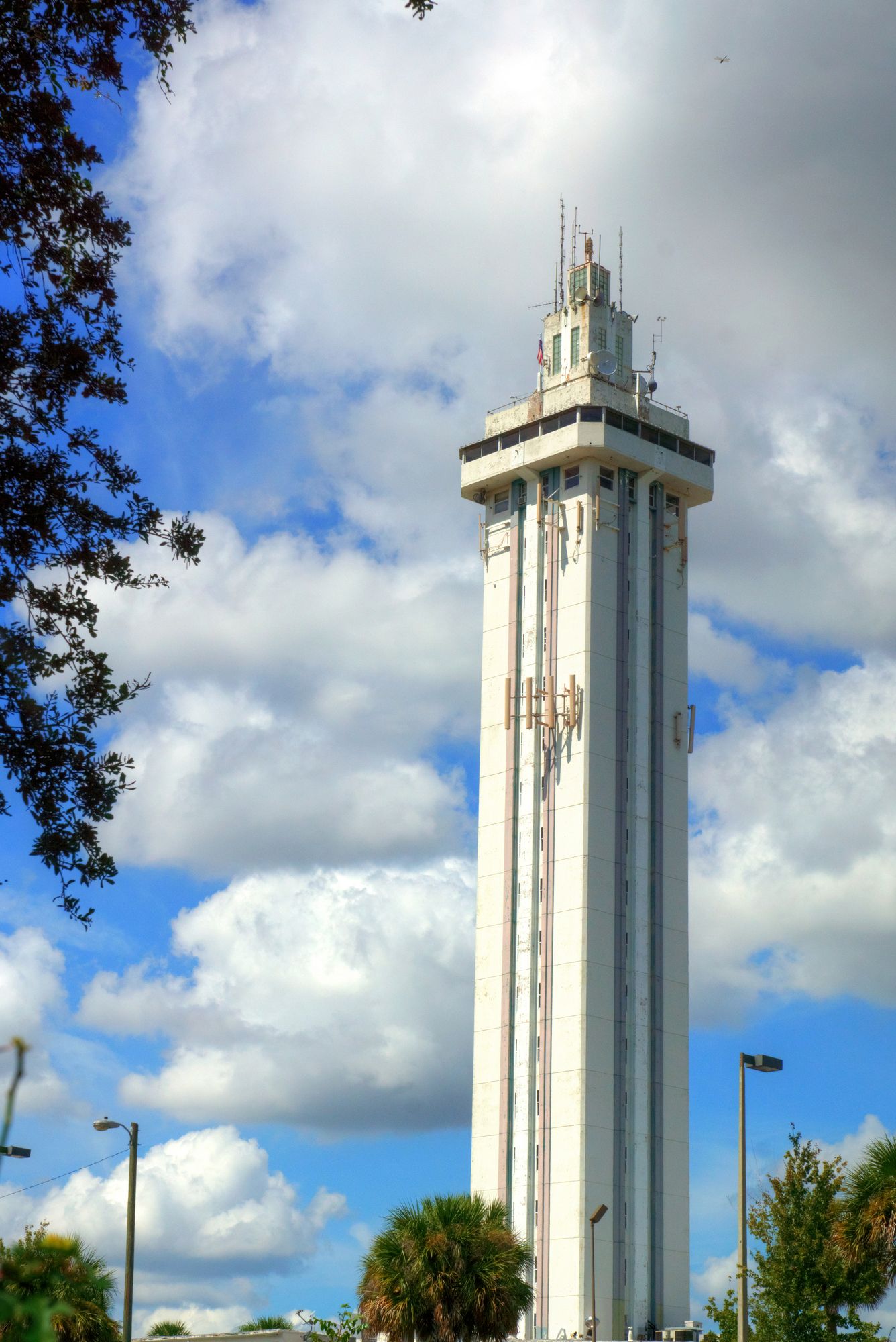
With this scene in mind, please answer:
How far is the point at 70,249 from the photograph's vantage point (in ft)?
48.7

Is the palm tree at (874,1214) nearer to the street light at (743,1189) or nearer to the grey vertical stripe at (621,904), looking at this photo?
the street light at (743,1189)

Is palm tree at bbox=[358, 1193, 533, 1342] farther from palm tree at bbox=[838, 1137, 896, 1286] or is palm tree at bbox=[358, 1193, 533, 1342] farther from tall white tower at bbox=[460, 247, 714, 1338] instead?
tall white tower at bbox=[460, 247, 714, 1338]

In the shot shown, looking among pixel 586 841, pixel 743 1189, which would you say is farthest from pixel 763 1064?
pixel 586 841

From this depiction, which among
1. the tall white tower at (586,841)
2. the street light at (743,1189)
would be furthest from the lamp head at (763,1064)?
the tall white tower at (586,841)

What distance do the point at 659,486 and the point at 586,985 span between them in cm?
2457

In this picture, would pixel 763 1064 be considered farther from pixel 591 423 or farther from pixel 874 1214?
pixel 591 423

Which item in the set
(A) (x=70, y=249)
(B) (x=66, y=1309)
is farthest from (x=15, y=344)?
(B) (x=66, y=1309)

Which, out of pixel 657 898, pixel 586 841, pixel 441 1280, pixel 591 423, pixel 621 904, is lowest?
pixel 441 1280

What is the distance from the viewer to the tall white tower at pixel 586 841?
234ft

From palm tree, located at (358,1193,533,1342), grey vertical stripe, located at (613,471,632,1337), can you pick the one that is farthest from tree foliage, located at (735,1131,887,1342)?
grey vertical stripe, located at (613,471,632,1337)

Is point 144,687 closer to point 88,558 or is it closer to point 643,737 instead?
point 88,558

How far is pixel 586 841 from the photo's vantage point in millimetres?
73938

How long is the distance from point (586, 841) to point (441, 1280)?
33712 millimetres

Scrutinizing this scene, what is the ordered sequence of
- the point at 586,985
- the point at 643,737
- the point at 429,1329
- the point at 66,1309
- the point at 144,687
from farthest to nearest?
the point at 643,737 < the point at 586,985 < the point at 429,1329 < the point at 144,687 < the point at 66,1309
